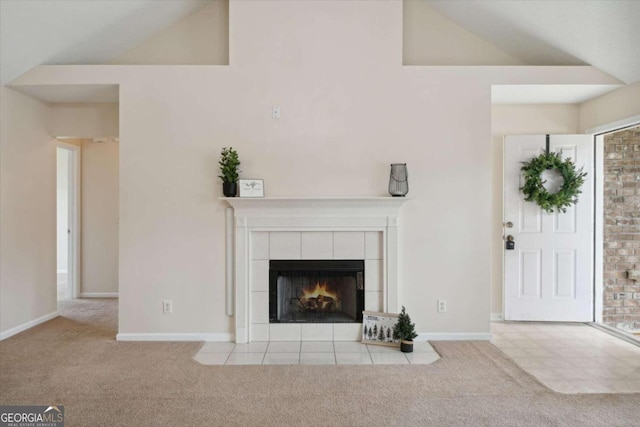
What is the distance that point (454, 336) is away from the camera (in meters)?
4.31

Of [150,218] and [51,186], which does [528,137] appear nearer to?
[150,218]

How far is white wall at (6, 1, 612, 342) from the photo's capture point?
14.1 feet

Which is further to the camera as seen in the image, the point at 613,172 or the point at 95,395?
the point at 613,172

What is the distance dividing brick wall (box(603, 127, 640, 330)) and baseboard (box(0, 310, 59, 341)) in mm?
5854

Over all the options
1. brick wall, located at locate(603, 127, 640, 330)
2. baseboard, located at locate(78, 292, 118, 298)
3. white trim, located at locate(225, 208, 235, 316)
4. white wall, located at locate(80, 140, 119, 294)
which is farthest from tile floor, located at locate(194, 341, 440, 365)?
white wall, located at locate(80, 140, 119, 294)

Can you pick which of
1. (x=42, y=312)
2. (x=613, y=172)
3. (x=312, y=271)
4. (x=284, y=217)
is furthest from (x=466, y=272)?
(x=42, y=312)

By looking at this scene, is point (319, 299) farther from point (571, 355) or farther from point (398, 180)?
point (571, 355)

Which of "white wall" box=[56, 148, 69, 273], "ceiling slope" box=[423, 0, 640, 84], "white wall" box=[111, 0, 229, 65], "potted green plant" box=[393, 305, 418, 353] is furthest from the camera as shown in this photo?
"white wall" box=[56, 148, 69, 273]

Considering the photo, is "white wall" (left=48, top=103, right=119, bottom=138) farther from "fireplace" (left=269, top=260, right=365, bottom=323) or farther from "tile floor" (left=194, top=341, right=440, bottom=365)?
"tile floor" (left=194, top=341, right=440, bottom=365)

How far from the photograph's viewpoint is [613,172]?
491cm

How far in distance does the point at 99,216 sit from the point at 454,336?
15.9 ft

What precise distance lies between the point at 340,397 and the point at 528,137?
11.5ft

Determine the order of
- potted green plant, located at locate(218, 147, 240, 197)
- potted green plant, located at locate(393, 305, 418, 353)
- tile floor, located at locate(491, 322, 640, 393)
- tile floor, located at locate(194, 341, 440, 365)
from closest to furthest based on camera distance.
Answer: tile floor, located at locate(491, 322, 640, 393)
tile floor, located at locate(194, 341, 440, 365)
potted green plant, located at locate(393, 305, 418, 353)
potted green plant, located at locate(218, 147, 240, 197)

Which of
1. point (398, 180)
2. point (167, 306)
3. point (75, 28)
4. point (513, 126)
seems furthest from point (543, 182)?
point (75, 28)
